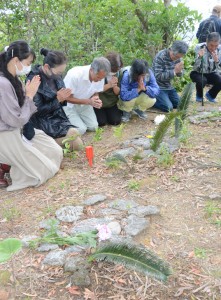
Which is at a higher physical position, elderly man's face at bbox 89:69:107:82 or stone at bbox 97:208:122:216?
elderly man's face at bbox 89:69:107:82

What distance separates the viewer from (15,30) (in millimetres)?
6281

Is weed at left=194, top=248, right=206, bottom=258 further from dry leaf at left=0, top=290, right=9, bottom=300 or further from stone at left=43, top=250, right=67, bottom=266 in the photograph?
dry leaf at left=0, top=290, right=9, bottom=300

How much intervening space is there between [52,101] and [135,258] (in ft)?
8.55

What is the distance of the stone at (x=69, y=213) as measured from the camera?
3068 millimetres

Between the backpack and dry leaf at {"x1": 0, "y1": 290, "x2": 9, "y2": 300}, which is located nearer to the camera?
dry leaf at {"x1": 0, "y1": 290, "x2": 9, "y2": 300}

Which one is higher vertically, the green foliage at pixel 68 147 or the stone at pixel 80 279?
the green foliage at pixel 68 147

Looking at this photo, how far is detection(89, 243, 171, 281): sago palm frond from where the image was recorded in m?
2.24

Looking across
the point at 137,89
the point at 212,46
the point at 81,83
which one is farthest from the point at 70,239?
the point at 212,46

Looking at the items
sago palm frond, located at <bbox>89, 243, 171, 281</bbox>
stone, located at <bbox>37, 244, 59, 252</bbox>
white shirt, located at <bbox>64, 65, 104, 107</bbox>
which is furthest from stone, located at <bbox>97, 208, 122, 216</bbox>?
white shirt, located at <bbox>64, 65, 104, 107</bbox>

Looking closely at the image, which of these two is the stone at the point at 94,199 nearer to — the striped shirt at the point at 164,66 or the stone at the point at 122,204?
the stone at the point at 122,204

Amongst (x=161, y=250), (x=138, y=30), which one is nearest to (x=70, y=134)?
(x=161, y=250)

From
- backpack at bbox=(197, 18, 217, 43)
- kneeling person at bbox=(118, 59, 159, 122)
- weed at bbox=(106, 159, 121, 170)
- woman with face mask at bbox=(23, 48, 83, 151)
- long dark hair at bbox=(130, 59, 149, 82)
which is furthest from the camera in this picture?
backpack at bbox=(197, 18, 217, 43)

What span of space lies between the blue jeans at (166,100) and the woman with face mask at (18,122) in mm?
2476

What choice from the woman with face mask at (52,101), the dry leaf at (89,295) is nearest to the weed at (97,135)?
the woman with face mask at (52,101)
